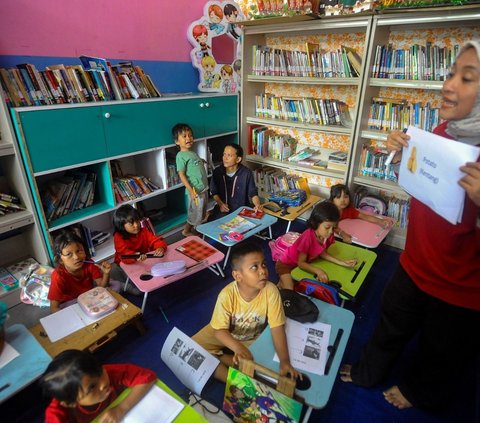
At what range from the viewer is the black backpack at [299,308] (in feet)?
5.22

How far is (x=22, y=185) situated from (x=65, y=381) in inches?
67.5

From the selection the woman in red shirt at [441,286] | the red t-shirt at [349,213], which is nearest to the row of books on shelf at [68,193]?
the red t-shirt at [349,213]

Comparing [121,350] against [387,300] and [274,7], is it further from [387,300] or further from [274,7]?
[274,7]

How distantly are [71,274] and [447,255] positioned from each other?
211cm

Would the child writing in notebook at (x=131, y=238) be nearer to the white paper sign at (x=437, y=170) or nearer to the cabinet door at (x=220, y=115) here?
the cabinet door at (x=220, y=115)

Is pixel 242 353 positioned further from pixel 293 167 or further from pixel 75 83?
pixel 293 167

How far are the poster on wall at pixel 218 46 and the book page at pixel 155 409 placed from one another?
3207 mm

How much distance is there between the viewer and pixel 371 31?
8.99 feet

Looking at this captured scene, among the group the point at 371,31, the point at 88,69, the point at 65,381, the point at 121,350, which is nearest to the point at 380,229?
the point at 371,31

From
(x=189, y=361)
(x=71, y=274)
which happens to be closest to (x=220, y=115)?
(x=71, y=274)

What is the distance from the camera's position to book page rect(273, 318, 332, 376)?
54.2 inches

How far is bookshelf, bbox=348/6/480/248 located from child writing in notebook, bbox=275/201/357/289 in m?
1.16

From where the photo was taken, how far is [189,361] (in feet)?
5.03

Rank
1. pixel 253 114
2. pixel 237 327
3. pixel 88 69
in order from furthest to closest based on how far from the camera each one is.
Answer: pixel 253 114 → pixel 88 69 → pixel 237 327
